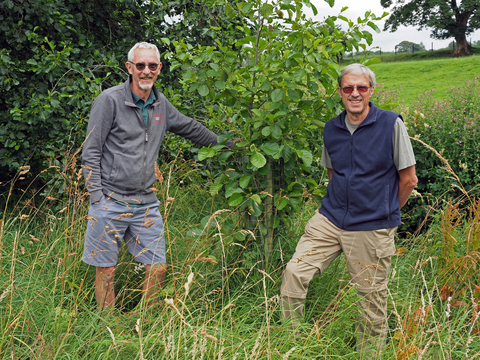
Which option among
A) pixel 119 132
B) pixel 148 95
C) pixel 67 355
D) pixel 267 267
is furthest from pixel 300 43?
pixel 67 355

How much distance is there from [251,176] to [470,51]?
146 ft

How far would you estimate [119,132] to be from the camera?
9.70 ft

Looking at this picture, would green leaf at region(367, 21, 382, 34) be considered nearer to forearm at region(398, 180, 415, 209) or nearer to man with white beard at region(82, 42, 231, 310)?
forearm at region(398, 180, 415, 209)

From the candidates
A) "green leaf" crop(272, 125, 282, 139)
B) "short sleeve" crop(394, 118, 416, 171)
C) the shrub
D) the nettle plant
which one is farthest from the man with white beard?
the shrub

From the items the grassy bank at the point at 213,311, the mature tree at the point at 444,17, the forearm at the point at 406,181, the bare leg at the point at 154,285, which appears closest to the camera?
the grassy bank at the point at 213,311

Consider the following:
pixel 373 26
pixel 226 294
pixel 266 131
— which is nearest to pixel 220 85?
pixel 266 131

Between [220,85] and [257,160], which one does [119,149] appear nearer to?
[220,85]

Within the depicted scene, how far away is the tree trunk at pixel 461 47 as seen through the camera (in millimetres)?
39188

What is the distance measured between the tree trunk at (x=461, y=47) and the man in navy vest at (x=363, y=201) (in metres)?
43.0

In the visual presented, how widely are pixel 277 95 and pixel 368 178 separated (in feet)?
2.72

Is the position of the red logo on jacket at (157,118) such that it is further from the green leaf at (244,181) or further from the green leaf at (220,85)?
the green leaf at (244,181)

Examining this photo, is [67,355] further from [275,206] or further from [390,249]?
[390,249]

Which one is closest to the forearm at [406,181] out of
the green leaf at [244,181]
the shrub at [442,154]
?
the green leaf at [244,181]

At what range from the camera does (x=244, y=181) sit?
9.52 feet
